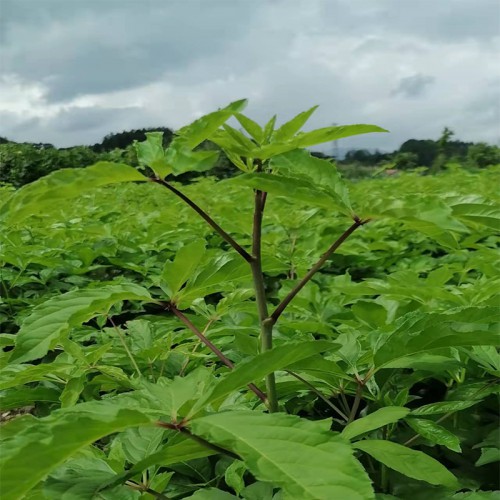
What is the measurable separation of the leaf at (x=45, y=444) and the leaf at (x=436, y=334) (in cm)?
43

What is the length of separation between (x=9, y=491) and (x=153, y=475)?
33 centimetres

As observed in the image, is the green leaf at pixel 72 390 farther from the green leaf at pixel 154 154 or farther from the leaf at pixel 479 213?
the leaf at pixel 479 213

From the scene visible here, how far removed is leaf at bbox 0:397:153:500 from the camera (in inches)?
21.8

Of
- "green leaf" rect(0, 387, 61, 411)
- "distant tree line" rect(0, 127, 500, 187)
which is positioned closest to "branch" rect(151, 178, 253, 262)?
"green leaf" rect(0, 387, 61, 411)

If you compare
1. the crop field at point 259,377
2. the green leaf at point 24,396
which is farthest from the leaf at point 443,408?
the green leaf at point 24,396

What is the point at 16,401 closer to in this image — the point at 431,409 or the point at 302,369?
the point at 302,369

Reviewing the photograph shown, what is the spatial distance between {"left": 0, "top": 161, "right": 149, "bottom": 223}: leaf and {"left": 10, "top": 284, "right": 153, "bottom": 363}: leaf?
7.0 inches

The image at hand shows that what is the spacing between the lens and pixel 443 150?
1437 cm

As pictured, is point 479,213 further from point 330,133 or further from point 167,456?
point 167,456

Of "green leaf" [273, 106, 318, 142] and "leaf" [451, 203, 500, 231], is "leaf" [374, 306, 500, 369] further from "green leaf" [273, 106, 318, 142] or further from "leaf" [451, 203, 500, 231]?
"green leaf" [273, 106, 318, 142]

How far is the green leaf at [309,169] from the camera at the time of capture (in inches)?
33.4

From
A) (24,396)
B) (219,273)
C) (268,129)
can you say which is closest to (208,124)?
(268,129)

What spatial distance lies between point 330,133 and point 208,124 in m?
0.17

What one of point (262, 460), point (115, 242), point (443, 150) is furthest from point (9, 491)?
point (443, 150)
